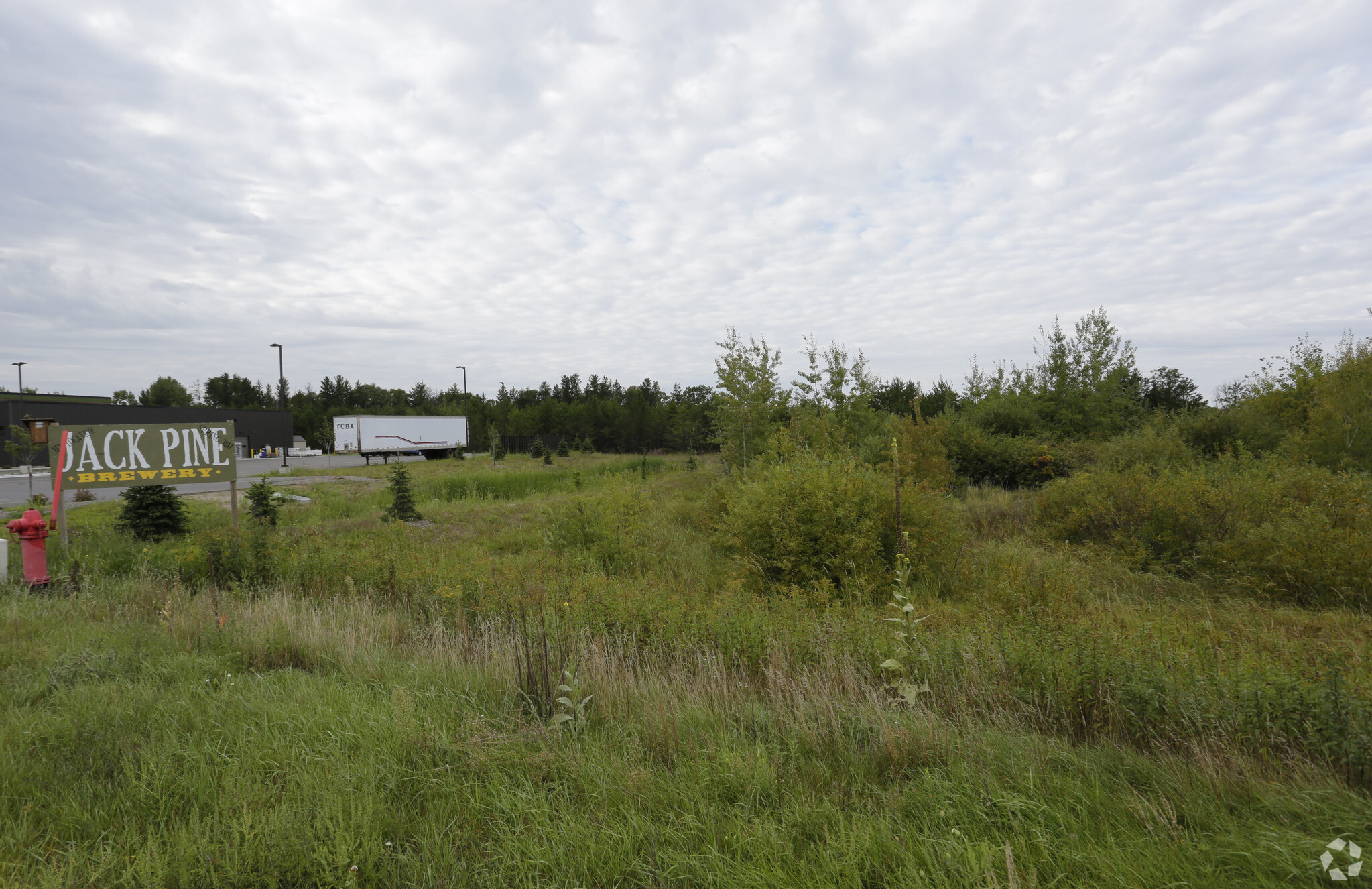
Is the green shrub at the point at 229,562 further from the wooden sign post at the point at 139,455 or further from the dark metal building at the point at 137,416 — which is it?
the dark metal building at the point at 137,416

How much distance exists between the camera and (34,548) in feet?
23.4

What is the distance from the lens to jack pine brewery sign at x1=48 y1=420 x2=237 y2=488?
8.80 m

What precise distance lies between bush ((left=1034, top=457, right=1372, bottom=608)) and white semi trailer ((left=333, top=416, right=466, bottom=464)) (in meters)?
39.5

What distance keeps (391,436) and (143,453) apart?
112ft

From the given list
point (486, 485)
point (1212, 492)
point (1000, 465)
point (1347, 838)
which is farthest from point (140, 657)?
point (1000, 465)

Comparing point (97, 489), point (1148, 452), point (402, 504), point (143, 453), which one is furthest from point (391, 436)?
point (1148, 452)

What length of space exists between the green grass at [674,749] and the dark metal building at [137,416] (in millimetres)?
36713

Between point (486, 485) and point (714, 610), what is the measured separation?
18787 millimetres

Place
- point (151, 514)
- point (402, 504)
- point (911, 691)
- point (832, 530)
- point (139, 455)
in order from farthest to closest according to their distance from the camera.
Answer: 1. point (402, 504)
2. point (151, 514)
3. point (139, 455)
4. point (832, 530)
5. point (911, 691)

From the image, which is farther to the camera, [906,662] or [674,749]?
[906,662]

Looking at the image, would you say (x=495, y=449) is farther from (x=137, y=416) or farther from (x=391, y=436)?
(x=137, y=416)

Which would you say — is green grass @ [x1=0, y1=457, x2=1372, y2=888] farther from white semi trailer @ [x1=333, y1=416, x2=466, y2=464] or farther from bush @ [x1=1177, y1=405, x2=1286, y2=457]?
white semi trailer @ [x1=333, y1=416, x2=466, y2=464]

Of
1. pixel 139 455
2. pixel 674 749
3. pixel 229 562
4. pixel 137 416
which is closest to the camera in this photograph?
pixel 674 749

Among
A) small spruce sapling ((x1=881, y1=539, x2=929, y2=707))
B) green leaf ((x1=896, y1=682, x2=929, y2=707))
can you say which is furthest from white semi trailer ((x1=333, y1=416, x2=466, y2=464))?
green leaf ((x1=896, y1=682, x2=929, y2=707))
